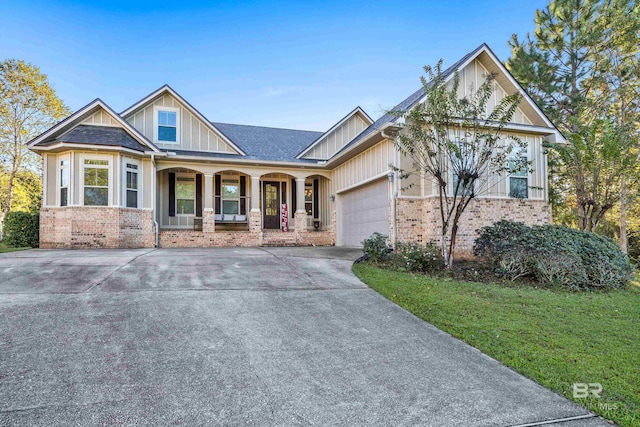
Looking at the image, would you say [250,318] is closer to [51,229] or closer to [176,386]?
[176,386]

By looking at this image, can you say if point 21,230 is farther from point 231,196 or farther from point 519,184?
point 519,184

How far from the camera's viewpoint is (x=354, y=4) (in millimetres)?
14156

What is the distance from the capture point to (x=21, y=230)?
42.9ft

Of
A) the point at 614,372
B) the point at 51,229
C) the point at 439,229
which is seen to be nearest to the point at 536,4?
the point at 439,229

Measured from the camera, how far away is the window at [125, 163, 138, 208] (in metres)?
13.1

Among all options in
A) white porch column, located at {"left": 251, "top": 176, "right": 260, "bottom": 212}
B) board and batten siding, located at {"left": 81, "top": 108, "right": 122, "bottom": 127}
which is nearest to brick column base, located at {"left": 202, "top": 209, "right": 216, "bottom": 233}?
white porch column, located at {"left": 251, "top": 176, "right": 260, "bottom": 212}

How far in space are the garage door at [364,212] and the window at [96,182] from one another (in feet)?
28.5

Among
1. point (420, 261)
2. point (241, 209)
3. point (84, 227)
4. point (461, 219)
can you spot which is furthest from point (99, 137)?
point (461, 219)

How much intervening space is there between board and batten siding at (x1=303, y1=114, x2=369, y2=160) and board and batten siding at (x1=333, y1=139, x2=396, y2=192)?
1.24 m

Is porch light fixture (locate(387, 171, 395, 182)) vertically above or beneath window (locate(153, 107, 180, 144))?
beneath

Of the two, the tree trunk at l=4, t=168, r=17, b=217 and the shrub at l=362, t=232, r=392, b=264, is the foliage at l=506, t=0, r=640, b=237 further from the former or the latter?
the tree trunk at l=4, t=168, r=17, b=217

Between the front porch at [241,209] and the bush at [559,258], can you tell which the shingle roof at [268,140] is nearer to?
the front porch at [241,209]

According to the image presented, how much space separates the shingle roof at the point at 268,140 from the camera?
643 inches

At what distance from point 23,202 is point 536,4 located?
2858 centimetres
